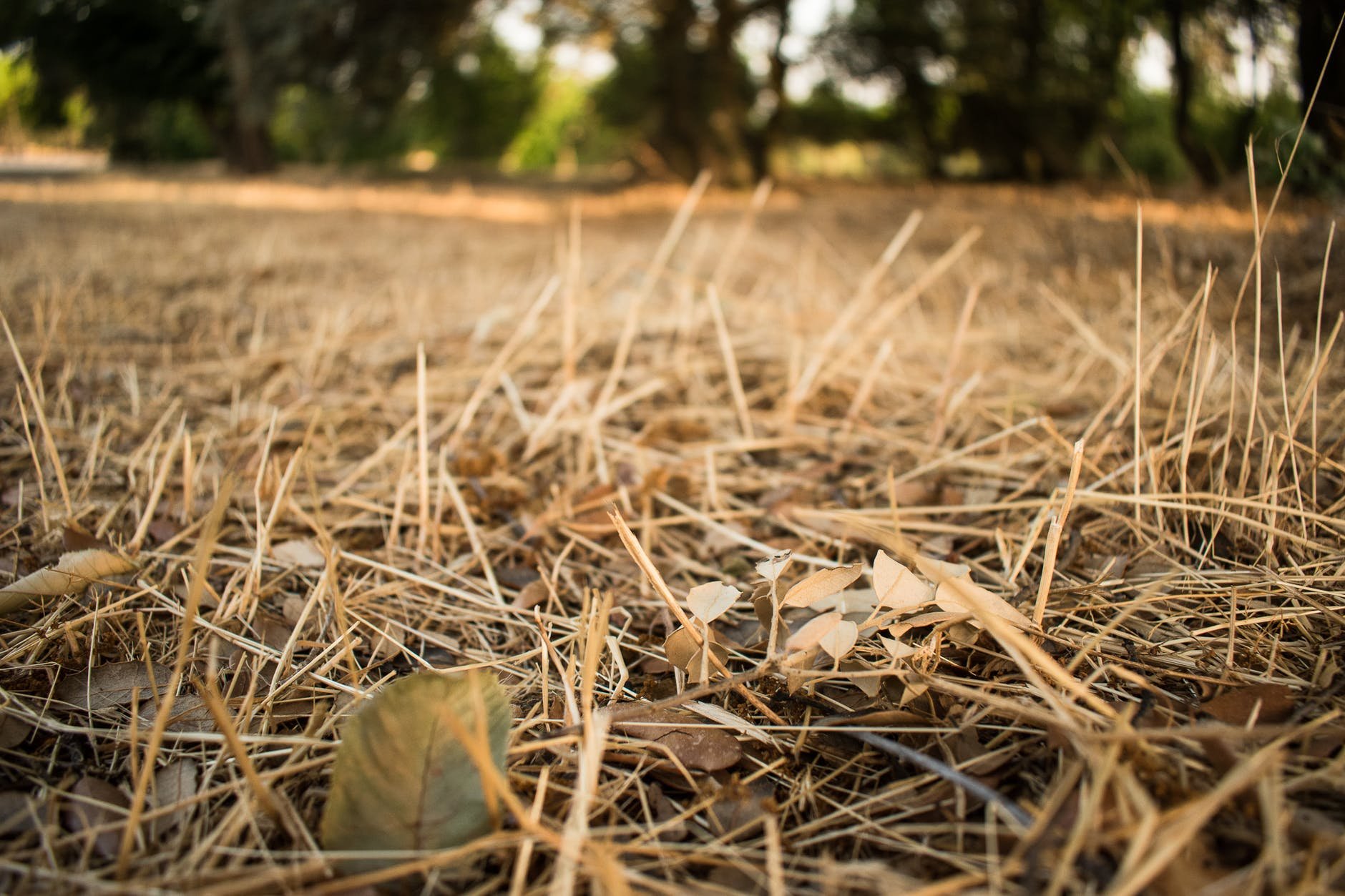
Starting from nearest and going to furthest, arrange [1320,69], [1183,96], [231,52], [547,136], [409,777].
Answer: [409,777], [1320,69], [1183,96], [231,52], [547,136]

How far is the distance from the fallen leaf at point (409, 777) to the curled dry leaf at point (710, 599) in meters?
0.20

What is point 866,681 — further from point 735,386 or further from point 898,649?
point 735,386

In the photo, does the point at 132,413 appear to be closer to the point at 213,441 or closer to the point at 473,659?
the point at 213,441

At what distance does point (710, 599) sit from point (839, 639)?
0.13 m

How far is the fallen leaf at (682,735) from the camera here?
684 mm

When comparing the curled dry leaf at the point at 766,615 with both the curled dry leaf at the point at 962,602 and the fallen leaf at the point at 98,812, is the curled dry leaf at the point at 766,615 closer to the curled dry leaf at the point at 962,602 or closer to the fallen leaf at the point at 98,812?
the curled dry leaf at the point at 962,602

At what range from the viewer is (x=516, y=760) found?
2.23ft

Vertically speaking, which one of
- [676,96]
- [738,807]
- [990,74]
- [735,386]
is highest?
[990,74]

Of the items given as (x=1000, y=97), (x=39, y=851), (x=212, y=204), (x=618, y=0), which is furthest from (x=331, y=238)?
(x=1000, y=97)

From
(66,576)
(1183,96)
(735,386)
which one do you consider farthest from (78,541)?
(1183,96)

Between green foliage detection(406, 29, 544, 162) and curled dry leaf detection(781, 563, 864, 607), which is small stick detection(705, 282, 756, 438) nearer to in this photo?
curled dry leaf detection(781, 563, 864, 607)

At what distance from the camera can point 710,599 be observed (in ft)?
2.38

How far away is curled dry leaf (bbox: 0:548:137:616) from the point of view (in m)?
0.83

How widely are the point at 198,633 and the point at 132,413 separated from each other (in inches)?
30.6
